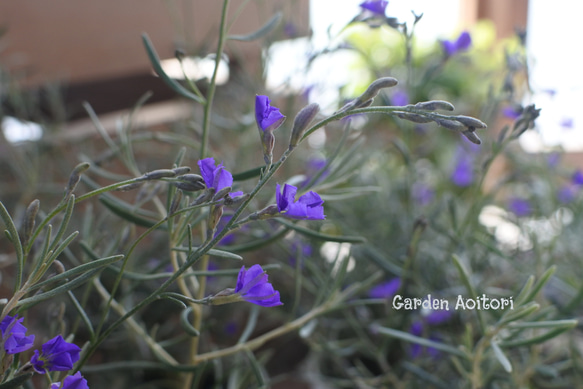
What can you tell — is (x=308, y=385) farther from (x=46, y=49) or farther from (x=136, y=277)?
(x=46, y=49)

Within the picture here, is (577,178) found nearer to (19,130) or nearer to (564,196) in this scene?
(564,196)

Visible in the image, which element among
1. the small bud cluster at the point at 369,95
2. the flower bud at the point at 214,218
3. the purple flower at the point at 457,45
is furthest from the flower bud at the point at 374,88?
the purple flower at the point at 457,45

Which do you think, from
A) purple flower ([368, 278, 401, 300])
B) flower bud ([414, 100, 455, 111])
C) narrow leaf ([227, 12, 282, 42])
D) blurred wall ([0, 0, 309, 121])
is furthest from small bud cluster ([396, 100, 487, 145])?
blurred wall ([0, 0, 309, 121])

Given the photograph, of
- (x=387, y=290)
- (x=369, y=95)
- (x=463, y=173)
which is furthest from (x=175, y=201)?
(x=463, y=173)

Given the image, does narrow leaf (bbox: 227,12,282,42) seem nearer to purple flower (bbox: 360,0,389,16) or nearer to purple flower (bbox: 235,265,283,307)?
purple flower (bbox: 360,0,389,16)

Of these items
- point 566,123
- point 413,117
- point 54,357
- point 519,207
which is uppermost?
point 413,117

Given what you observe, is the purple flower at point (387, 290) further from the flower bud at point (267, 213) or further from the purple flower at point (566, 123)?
the purple flower at point (566, 123)
